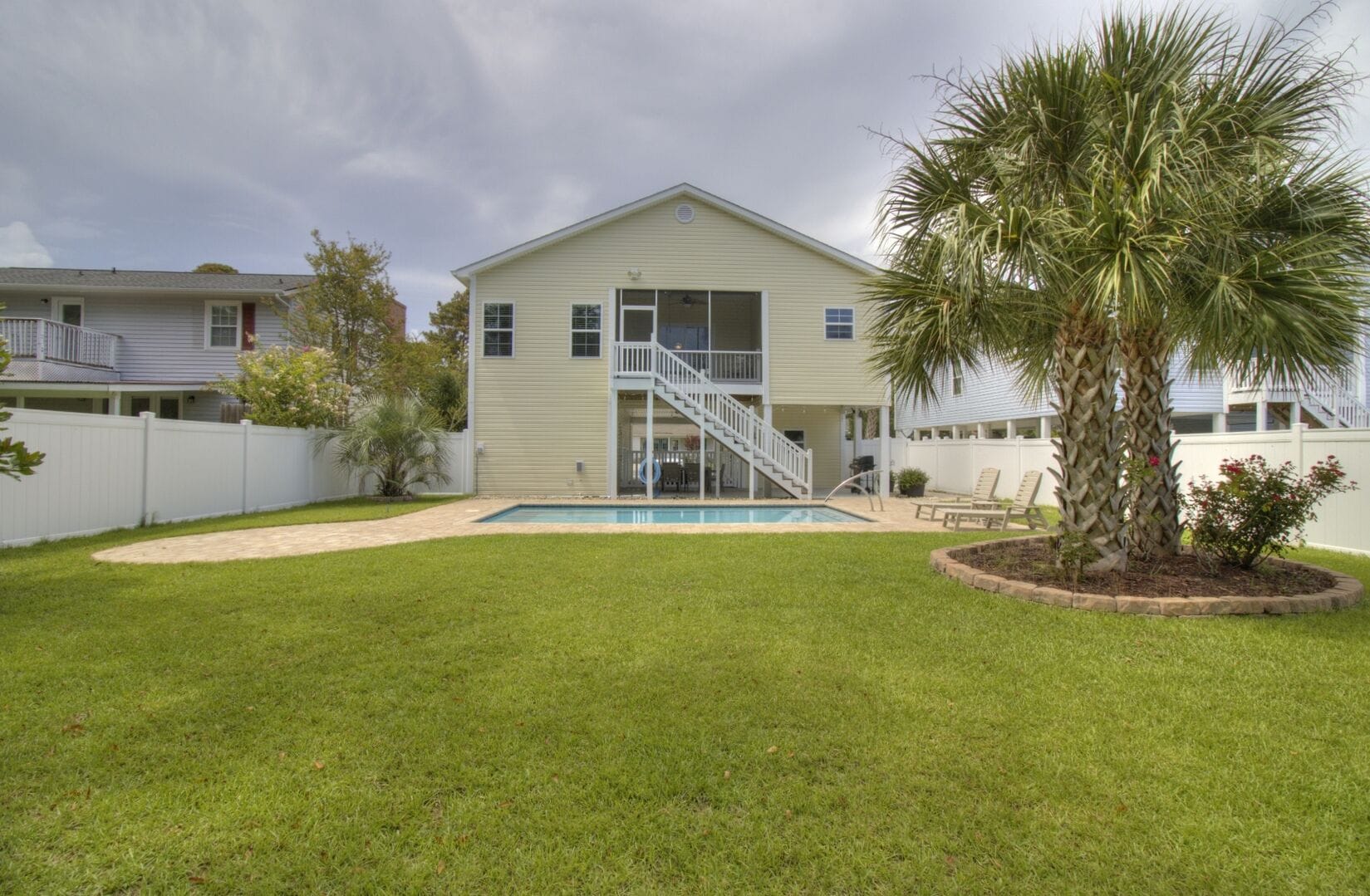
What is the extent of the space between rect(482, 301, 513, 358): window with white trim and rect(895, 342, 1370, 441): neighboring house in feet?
34.2

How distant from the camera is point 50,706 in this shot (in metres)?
3.24

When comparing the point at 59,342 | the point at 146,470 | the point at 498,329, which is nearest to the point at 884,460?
the point at 498,329

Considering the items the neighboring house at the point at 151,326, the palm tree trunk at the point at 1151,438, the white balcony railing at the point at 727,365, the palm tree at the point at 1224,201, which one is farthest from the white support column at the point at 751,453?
the neighboring house at the point at 151,326

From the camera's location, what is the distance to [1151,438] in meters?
6.46

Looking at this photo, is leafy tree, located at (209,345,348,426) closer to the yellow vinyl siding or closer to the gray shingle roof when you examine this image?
the yellow vinyl siding

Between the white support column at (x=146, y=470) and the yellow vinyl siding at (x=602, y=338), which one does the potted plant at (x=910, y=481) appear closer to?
the yellow vinyl siding at (x=602, y=338)

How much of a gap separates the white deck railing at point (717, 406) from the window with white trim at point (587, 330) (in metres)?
1.35

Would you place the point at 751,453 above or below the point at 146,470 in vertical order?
above

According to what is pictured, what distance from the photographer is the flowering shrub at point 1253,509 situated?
583 centimetres

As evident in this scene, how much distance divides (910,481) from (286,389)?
16.4m

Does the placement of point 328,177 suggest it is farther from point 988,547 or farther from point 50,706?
point 988,547

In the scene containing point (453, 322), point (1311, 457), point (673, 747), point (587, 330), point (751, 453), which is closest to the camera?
point (673, 747)

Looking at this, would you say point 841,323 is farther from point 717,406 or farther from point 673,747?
point 673,747

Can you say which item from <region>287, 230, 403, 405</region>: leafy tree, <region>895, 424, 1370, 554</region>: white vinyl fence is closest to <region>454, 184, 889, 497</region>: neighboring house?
<region>287, 230, 403, 405</region>: leafy tree
